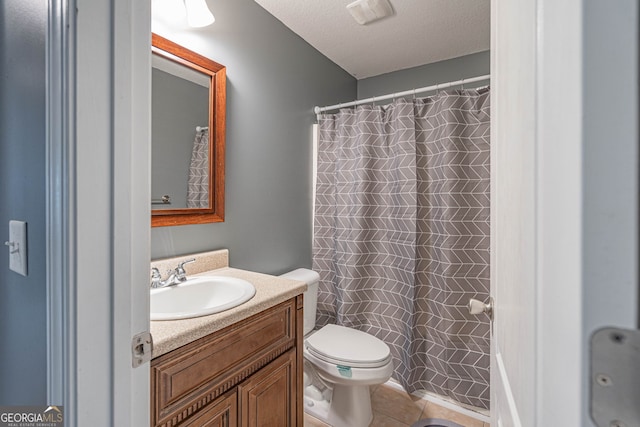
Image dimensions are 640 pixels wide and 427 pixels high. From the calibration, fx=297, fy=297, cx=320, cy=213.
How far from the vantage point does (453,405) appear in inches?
69.5

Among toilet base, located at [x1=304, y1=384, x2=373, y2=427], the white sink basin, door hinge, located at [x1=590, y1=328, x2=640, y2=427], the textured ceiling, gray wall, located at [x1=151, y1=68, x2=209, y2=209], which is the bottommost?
toilet base, located at [x1=304, y1=384, x2=373, y2=427]

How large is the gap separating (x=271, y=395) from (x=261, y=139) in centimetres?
130

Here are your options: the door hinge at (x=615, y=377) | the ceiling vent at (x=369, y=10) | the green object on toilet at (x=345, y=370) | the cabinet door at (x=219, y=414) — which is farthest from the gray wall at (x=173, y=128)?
the door hinge at (x=615, y=377)

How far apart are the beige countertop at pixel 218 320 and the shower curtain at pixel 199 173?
47cm

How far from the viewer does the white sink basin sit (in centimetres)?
109

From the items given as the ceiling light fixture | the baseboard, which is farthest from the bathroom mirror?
the baseboard

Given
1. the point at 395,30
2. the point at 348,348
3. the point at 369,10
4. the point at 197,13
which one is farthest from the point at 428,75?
the point at 348,348

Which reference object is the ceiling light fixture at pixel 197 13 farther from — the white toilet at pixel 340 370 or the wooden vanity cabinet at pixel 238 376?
the white toilet at pixel 340 370

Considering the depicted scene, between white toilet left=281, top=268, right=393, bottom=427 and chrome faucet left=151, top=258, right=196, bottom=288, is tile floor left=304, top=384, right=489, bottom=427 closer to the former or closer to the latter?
white toilet left=281, top=268, right=393, bottom=427

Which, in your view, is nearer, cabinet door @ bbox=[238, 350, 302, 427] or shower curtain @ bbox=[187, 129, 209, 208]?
cabinet door @ bbox=[238, 350, 302, 427]

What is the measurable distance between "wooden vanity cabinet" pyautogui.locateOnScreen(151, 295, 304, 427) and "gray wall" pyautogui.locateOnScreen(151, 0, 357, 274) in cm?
58

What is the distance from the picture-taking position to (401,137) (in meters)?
1.88

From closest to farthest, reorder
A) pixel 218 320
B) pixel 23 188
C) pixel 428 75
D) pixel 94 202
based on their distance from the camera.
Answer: pixel 94 202 → pixel 23 188 → pixel 218 320 → pixel 428 75

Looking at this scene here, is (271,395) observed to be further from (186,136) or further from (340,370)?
(186,136)
